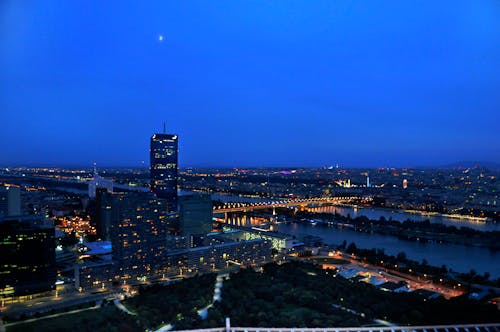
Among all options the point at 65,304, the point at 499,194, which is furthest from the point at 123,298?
the point at 499,194

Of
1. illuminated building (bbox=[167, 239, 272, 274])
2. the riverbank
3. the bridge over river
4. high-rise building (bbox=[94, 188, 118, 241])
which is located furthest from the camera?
the bridge over river

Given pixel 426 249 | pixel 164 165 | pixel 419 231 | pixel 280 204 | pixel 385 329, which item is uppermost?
pixel 164 165

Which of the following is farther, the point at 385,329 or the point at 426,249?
the point at 426,249

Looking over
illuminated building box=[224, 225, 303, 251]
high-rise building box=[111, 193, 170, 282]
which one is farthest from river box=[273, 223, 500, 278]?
high-rise building box=[111, 193, 170, 282]

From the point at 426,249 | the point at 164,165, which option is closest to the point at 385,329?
the point at 426,249

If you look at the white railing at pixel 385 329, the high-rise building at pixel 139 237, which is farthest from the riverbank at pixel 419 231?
the white railing at pixel 385 329

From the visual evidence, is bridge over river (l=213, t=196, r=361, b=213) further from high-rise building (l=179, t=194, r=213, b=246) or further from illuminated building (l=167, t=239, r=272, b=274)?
illuminated building (l=167, t=239, r=272, b=274)

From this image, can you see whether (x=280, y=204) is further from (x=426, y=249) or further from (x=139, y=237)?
(x=139, y=237)
